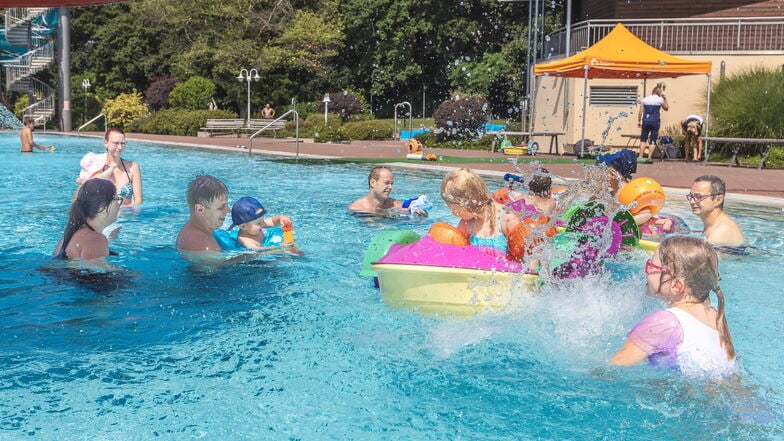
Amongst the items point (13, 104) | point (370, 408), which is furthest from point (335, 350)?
point (13, 104)

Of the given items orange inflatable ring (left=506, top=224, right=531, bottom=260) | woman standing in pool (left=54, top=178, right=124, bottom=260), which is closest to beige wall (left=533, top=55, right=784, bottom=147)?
orange inflatable ring (left=506, top=224, right=531, bottom=260)

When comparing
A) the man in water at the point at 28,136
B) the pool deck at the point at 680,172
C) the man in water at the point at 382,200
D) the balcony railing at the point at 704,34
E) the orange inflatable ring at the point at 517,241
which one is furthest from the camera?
the balcony railing at the point at 704,34

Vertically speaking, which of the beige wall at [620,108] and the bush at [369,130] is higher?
the beige wall at [620,108]

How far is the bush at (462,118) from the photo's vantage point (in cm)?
2636

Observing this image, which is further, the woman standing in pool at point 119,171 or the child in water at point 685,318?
the woman standing in pool at point 119,171

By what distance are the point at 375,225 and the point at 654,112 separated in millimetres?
11558

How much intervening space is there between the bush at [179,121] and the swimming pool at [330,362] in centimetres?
2873

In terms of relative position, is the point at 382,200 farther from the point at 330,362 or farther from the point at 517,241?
the point at 330,362

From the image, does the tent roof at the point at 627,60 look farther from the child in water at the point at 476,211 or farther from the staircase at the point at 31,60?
the staircase at the point at 31,60

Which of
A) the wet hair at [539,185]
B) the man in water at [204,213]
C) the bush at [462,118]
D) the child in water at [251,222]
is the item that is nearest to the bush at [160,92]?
the bush at [462,118]

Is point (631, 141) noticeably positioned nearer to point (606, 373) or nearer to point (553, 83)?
point (553, 83)

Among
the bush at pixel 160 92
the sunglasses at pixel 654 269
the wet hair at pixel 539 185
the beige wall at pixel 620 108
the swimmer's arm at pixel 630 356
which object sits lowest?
the swimmer's arm at pixel 630 356

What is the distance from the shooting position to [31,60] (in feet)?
141

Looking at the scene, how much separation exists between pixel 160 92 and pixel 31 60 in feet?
23.5
